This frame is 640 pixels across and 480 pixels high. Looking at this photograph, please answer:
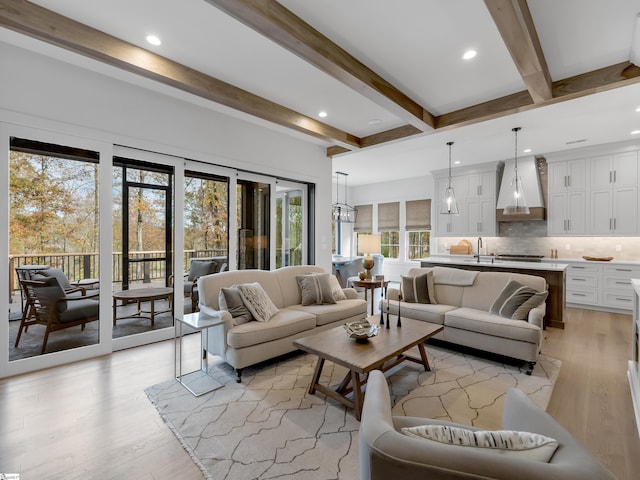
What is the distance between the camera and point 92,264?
346 centimetres

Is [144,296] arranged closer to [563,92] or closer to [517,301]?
[517,301]

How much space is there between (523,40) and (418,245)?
265 inches

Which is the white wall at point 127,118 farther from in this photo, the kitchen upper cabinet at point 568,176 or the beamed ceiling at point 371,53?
the kitchen upper cabinet at point 568,176

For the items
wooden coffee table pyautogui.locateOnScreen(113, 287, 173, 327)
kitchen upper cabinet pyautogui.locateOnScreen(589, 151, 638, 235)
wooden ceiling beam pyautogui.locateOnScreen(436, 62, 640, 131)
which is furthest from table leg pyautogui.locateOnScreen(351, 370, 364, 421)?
kitchen upper cabinet pyautogui.locateOnScreen(589, 151, 638, 235)

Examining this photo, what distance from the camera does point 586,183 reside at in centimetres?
595

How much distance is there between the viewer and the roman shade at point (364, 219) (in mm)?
9797

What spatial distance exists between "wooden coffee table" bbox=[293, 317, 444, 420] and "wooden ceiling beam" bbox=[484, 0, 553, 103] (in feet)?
8.12

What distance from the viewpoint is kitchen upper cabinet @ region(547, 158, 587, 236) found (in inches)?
236

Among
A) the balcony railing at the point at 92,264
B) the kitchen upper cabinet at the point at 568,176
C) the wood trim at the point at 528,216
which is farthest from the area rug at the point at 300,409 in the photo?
the kitchen upper cabinet at the point at 568,176

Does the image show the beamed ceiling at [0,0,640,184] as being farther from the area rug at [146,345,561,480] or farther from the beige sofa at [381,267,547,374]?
the area rug at [146,345,561,480]

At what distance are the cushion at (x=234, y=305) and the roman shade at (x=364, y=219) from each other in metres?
7.03

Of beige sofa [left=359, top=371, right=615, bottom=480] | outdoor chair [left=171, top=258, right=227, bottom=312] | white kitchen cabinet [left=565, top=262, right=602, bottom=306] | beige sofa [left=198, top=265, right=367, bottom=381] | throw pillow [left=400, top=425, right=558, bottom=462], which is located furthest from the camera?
white kitchen cabinet [left=565, top=262, right=602, bottom=306]

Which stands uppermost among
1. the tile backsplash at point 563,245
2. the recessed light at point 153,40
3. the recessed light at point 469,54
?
the recessed light at point 153,40

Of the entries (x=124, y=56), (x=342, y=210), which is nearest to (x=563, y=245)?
(x=342, y=210)
